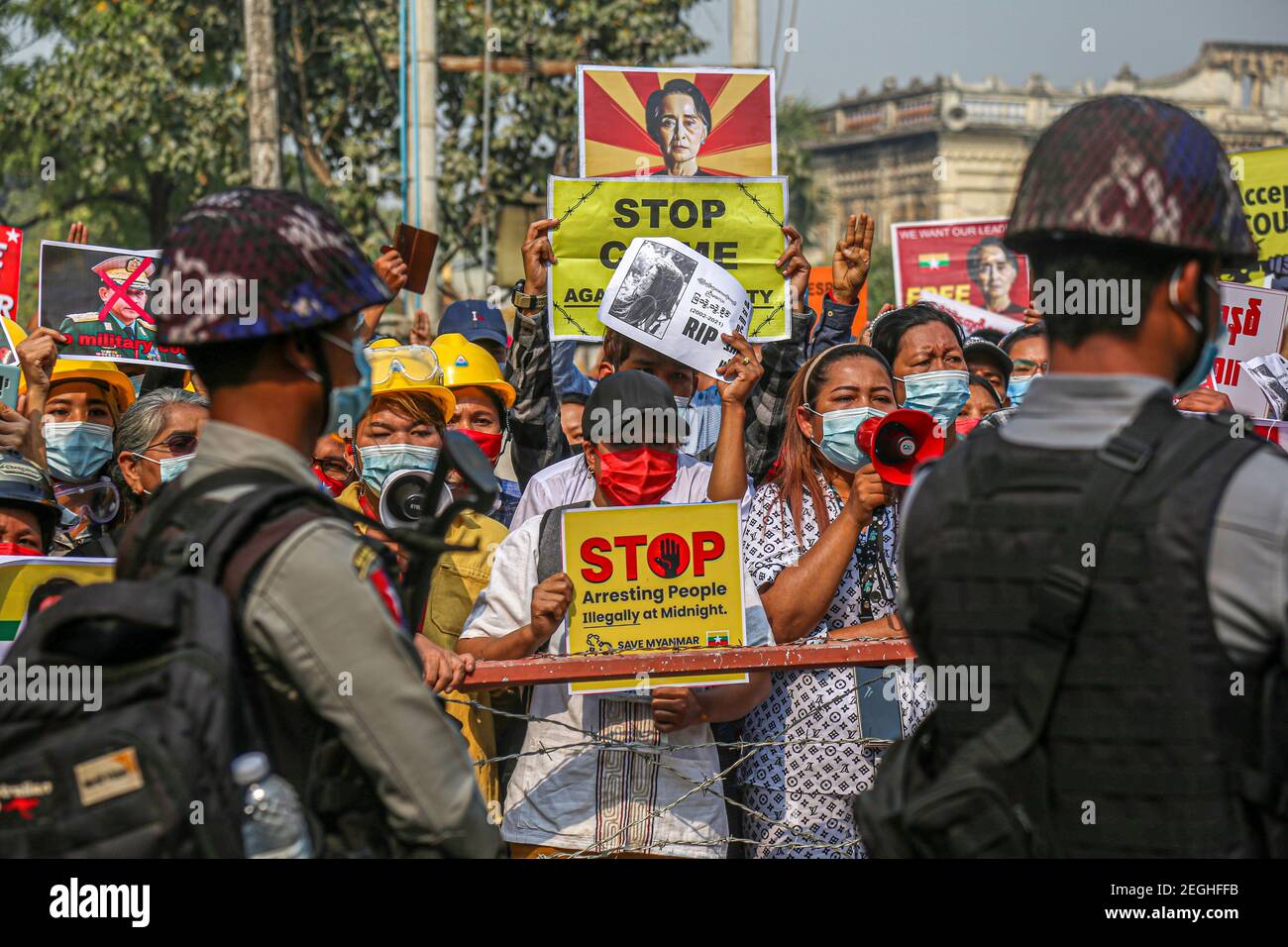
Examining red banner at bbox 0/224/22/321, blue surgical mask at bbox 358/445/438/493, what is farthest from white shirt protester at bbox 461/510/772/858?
red banner at bbox 0/224/22/321

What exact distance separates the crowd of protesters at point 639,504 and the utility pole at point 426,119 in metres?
9.80

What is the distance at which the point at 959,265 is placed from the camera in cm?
1050

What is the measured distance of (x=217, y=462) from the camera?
2.66m

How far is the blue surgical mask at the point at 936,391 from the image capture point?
6246mm

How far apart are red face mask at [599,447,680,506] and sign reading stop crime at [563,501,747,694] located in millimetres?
451

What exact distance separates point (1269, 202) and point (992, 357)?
227 centimetres

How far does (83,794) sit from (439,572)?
282cm

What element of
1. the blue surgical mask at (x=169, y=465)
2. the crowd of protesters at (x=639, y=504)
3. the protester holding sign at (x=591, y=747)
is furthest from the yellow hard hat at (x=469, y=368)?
the protester holding sign at (x=591, y=747)

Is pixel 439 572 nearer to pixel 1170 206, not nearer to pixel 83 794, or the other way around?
pixel 83 794

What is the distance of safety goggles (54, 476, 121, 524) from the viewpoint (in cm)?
623

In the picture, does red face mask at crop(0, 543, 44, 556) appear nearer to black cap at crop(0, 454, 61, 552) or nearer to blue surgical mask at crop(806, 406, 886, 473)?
black cap at crop(0, 454, 61, 552)

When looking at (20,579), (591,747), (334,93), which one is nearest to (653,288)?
(591,747)

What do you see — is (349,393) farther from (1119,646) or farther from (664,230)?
(664,230)
